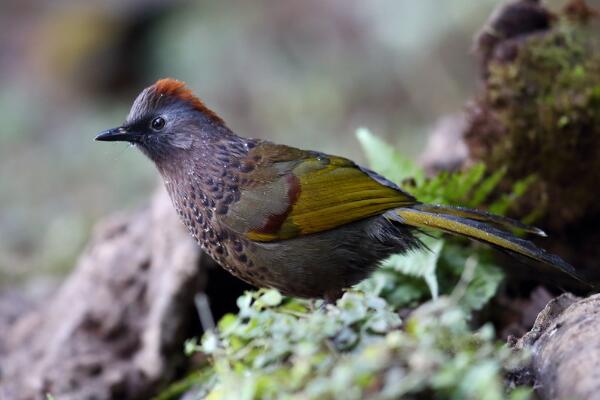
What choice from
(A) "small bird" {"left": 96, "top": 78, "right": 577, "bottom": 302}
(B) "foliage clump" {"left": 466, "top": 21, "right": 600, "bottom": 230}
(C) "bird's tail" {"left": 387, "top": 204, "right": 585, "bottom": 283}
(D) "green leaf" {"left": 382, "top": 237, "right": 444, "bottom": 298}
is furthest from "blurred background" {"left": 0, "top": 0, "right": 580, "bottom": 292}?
(C) "bird's tail" {"left": 387, "top": 204, "right": 585, "bottom": 283}

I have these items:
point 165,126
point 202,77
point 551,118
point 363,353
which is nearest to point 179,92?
point 165,126

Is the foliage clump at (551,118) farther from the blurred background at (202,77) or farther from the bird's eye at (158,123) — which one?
the blurred background at (202,77)

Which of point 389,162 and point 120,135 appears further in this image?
point 389,162

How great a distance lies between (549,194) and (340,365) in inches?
120

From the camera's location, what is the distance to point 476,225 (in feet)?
11.8

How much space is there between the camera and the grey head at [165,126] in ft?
13.6

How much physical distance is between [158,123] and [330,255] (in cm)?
119

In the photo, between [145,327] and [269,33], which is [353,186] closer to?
[145,327]

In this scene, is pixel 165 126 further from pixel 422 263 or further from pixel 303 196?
pixel 422 263

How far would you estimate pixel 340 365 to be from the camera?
2127 mm

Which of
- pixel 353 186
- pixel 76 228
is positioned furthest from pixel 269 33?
pixel 353 186

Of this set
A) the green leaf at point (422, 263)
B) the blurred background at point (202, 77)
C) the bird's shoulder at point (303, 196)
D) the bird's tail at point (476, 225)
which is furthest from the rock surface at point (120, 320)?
the blurred background at point (202, 77)

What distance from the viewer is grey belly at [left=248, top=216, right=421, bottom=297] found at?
3760 mm

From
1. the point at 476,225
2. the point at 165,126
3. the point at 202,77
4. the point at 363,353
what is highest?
the point at 202,77
